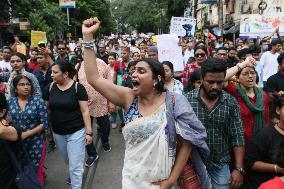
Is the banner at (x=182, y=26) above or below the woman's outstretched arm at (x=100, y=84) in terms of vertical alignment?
above

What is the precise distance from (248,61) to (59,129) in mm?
2453

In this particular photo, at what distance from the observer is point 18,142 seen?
136 inches

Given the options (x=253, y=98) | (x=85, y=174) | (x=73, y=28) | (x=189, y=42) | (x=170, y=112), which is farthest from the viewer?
(x=73, y=28)

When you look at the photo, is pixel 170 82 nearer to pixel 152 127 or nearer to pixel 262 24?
pixel 152 127

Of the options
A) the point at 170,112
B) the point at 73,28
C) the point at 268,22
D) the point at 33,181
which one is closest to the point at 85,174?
the point at 33,181

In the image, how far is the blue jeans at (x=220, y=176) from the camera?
3.61 metres

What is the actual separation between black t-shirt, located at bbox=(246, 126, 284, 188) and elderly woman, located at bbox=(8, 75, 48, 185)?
249 centimetres

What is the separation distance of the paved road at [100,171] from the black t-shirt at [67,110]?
1.26 meters

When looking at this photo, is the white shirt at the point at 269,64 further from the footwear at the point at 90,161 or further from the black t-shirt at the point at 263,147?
the black t-shirt at the point at 263,147

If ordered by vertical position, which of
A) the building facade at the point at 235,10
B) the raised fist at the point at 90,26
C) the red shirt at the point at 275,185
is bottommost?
the red shirt at the point at 275,185

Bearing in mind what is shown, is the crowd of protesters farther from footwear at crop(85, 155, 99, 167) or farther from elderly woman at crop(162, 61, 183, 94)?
footwear at crop(85, 155, 99, 167)

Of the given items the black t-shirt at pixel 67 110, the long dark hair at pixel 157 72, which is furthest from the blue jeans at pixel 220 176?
the black t-shirt at pixel 67 110

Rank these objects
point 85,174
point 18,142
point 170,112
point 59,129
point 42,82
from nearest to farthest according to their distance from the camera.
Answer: point 170,112 → point 18,142 → point 59,129 → point 85,174 → point 42,82

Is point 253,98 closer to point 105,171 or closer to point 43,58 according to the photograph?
point 105,171
